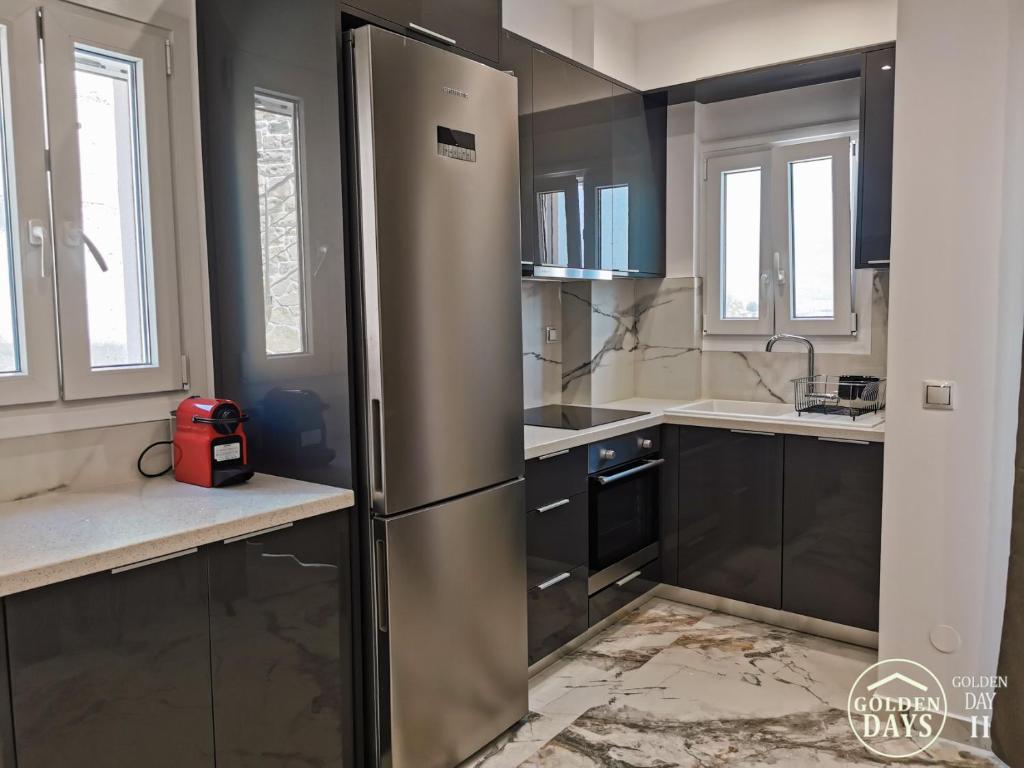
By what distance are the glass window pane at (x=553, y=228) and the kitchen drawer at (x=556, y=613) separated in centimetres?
123

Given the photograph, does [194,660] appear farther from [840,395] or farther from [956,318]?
[840,395]

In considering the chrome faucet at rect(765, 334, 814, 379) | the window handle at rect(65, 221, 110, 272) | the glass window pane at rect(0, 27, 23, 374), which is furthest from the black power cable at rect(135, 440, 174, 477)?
the chrome faucet at rect(765, 334, 814, 379)

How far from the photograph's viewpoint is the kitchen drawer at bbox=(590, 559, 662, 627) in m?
3.09

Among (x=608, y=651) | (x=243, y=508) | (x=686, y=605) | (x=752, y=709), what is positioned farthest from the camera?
(x=686, y=605)

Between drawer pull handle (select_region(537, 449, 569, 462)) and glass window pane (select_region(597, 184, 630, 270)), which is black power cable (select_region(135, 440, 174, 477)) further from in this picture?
glass window pane (select_region(597, 184, 630, 270))

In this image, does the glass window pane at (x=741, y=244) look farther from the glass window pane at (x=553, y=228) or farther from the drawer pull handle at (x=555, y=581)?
the drawer pull handle at (x=555, y=581)

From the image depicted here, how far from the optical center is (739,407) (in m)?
3.84

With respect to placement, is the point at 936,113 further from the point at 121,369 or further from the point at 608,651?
the point at 121,369

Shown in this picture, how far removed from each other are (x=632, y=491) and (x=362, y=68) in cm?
207

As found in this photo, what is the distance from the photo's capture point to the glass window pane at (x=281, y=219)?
205 cm

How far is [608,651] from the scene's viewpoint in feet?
10.1

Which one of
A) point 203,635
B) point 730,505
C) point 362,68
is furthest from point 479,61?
point 730,505

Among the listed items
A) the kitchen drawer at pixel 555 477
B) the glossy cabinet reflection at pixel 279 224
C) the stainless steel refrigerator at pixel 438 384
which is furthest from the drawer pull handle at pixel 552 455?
the glossy cabinet reflection at pixel 279 224

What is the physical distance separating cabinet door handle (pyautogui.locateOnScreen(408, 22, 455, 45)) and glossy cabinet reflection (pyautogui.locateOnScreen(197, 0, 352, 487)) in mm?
272
